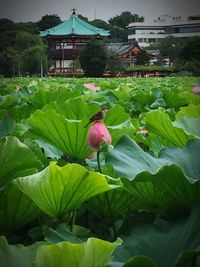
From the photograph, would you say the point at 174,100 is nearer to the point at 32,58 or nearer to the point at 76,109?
the point at 76,109

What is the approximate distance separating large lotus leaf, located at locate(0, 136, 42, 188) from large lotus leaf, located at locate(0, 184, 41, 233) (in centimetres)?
2

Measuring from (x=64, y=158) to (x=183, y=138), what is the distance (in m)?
0.18

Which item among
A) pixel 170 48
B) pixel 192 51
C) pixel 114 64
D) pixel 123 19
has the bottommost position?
pixel 114 64

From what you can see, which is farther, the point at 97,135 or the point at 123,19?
the point at 123,19

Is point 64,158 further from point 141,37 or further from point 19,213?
point 141,37

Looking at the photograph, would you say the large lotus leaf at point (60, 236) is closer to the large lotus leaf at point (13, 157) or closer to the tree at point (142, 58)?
the large lotus leaf at point (13, 157)

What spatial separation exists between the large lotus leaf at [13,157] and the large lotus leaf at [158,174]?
88 millimetres

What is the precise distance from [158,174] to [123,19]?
35.1 m

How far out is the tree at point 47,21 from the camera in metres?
25.9

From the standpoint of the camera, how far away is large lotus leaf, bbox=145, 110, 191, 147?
67 cm

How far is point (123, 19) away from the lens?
113 ft

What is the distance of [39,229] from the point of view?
0.47 meters

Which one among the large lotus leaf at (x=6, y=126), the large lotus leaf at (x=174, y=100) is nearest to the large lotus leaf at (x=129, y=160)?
the large lotus leaf at (x=6, y=126)

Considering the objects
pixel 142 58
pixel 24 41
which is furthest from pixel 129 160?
pixel 142 58
